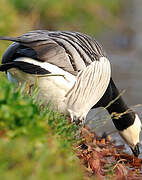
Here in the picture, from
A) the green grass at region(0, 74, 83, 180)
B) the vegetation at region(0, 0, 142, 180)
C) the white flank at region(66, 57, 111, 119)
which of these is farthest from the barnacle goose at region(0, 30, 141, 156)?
the green grass at region(0, 74, 83, 180)

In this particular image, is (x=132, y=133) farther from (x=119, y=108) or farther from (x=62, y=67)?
(x=62, y=67)

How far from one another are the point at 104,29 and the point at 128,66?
192 inches

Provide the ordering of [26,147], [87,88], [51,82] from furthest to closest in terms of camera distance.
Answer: [87,88], [51,82], [26,147]

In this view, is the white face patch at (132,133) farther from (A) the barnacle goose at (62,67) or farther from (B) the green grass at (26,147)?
(B) the green grass at (26,147)

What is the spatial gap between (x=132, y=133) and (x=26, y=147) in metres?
4.05

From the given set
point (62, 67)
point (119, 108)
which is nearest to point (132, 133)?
point (119, 108)

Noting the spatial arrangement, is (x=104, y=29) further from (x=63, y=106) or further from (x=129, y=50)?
(x=63, y=106)

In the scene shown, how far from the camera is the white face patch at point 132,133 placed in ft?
24.3

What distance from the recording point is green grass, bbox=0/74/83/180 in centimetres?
341

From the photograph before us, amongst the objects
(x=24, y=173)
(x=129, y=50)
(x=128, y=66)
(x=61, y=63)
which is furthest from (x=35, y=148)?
(x=129, y=50)

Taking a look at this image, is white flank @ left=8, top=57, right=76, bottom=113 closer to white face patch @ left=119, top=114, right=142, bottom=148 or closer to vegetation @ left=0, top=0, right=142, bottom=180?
vegetation @ left=0, top=0, right=142, bottom=180

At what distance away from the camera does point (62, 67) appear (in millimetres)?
5969

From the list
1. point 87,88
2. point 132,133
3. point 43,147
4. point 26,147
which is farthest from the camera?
point 132,133

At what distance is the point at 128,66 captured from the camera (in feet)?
50.4
